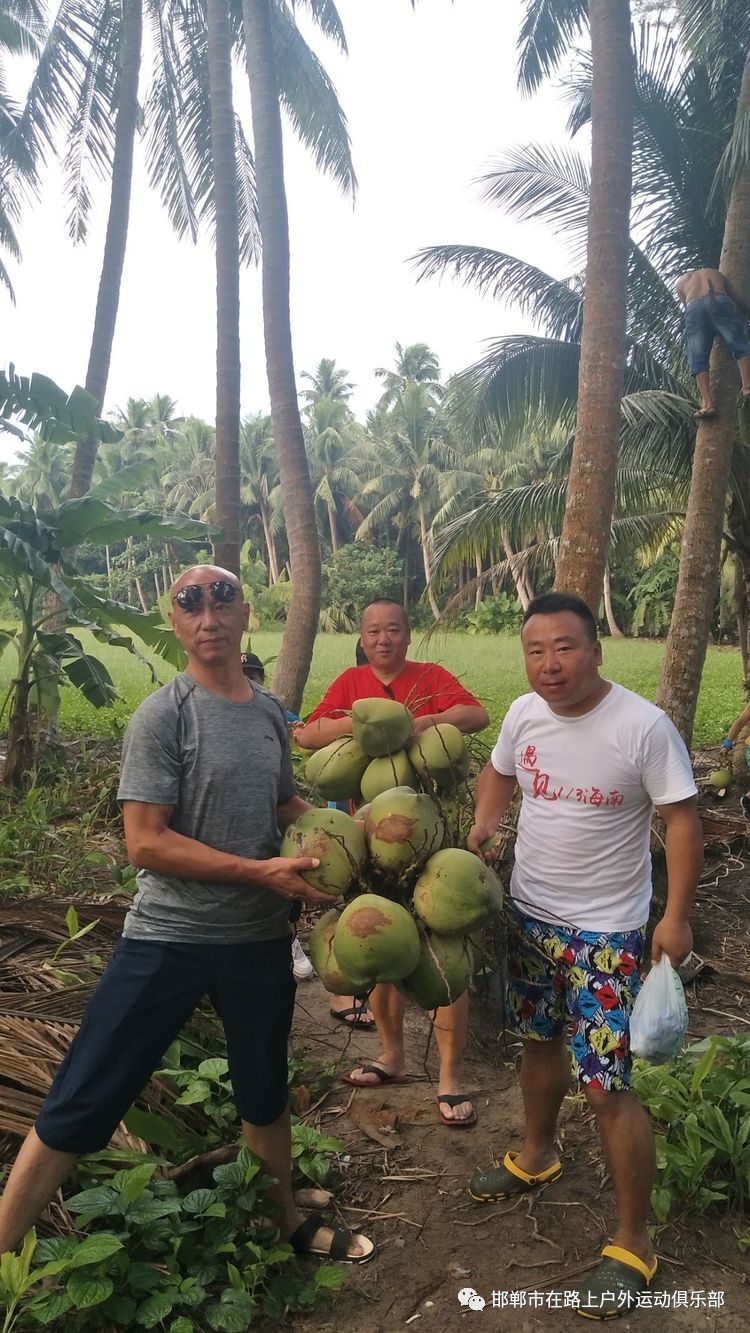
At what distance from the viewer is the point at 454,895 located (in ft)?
5.82

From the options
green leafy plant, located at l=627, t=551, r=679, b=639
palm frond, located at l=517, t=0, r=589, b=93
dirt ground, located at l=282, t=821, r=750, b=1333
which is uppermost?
palm frond, located at l=517, t=0, r=589, b=93

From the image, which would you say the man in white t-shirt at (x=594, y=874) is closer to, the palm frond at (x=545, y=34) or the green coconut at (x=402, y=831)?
the green coconut at (x=402, y=831)

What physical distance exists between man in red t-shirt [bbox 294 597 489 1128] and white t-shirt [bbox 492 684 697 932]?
561 millimetres

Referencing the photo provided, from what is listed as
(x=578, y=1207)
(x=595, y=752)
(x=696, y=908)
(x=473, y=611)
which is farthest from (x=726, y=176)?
(x=473, y=611)

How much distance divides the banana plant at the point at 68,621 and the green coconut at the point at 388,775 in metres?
4.29

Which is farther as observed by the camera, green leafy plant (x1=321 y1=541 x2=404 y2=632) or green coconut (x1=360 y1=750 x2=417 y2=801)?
green leafy plant (x1=321 y1=541 x2=404 y2=632)

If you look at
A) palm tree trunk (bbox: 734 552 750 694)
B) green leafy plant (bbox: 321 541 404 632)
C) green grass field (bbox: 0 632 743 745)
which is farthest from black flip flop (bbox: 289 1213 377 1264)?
green leafy plant (bbox: 321 541 404 632)

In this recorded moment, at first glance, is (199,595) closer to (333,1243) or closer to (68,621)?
(333,1243)

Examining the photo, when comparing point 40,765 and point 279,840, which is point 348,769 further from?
point 40,765

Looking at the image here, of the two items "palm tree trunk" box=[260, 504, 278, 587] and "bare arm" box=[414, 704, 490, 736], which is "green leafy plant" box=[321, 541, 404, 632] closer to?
"palm tree trunk" box=[260, 504, 278, 587]

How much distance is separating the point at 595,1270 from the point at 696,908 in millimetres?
3347

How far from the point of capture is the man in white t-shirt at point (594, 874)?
2.11 meters

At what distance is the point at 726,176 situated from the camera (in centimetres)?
725

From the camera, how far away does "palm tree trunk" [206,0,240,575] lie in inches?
294
